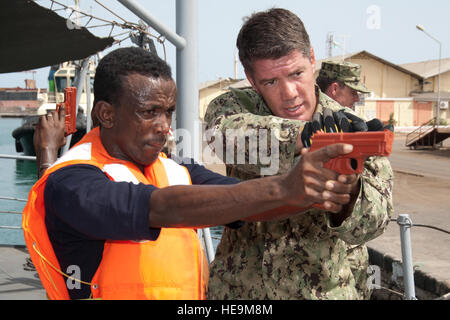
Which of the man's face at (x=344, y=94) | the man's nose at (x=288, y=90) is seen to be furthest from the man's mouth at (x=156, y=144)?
the man's face at (x=344, y=94)

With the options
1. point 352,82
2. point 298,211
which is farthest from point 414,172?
point 298,211

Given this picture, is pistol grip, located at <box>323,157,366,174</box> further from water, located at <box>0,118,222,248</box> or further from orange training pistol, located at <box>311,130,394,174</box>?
water, located at <box>0,118,222,248</box>

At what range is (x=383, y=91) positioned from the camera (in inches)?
1773

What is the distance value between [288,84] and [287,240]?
558 mm

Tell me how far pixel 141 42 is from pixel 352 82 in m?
2.02

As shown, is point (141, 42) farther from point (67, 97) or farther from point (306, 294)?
point (306, 294)

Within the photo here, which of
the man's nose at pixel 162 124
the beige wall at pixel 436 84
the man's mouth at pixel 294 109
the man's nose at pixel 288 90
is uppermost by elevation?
the beige wall at pixel 436 84

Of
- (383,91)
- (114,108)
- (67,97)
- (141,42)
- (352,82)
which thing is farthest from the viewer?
(383,91)

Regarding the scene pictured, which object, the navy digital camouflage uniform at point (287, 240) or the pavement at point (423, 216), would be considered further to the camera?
the pavement at point (423, 216)

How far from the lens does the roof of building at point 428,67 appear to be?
4628cm

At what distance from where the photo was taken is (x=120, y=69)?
165cm

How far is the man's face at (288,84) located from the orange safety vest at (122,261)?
58cm

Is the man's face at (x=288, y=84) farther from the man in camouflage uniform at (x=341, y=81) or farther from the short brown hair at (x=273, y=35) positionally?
the man in camouflage uniform at (x=341, y=81)

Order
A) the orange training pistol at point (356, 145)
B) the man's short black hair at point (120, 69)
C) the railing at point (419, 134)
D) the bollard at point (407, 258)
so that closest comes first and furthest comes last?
the orange training pistol at point (356, 145)
the man's short black hair at point (120, 69)
the bollard at point (407, 258)
the railing at point (419, 134)
